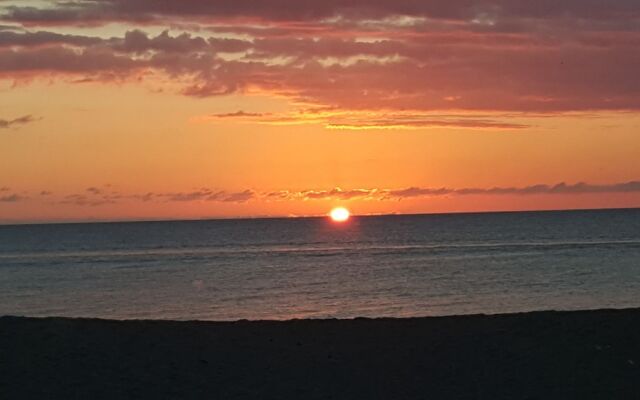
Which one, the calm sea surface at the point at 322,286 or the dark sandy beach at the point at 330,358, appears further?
the calm sea surface at the point at 322,286

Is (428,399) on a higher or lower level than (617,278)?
A: lower

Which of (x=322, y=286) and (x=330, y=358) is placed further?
(x=322, y=286)

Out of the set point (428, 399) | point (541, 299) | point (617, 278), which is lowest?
point (428, 399)

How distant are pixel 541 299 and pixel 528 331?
703 inches

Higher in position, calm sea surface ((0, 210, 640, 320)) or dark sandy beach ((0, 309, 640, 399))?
calm sea surface ((0, 210, 640, 320))

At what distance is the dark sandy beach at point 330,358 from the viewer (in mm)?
13711

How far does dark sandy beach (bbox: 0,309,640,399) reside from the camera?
13.7m

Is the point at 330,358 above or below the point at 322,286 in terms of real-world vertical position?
below

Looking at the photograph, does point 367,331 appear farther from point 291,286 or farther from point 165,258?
point 165,258

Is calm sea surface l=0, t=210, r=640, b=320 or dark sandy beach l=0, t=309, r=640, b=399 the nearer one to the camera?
dark sandy beach l=0, t=309, r=640, b=399

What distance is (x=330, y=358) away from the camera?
15.2 m

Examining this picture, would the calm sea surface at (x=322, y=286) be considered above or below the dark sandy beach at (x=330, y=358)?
above

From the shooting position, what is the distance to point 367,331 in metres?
16.6

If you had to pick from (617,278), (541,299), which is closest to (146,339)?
(541,299)
